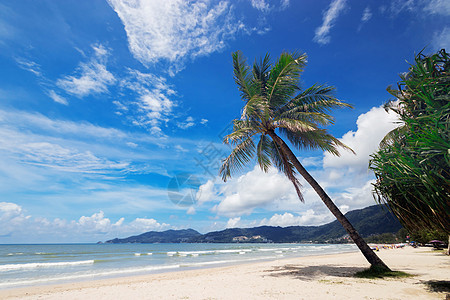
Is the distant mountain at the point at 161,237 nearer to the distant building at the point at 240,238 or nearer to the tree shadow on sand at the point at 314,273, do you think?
the distant building at the point at 240,238

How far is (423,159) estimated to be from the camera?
4434 millimetres

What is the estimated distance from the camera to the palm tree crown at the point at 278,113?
921 centimetres

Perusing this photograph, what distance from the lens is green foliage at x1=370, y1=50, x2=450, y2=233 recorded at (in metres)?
4.28

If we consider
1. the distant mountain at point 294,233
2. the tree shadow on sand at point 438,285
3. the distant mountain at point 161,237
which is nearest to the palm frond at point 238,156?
the tree shadow on sand at point 438,285

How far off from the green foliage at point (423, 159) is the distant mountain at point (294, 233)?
102 meters

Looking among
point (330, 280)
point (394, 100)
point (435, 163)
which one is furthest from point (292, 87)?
point (330, 280)

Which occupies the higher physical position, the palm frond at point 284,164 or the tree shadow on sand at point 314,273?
the palm frond at point 284,164

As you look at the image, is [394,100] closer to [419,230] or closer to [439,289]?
[419,230]

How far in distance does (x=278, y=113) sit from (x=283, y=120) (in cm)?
168

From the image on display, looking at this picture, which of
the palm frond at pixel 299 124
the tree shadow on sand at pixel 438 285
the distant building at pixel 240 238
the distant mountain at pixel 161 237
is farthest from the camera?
the distant mountain at pixel 161 237

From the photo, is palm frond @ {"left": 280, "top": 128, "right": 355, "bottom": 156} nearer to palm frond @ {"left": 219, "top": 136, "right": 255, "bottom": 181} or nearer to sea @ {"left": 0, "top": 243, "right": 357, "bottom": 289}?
palm frond @ {"left": 219, "top": 136, "right": 255, "bottom": 181}

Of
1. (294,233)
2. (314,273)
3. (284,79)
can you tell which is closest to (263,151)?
(284,79)

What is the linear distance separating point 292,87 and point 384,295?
8071 millimetres

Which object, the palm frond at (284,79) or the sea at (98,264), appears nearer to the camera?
the palm frond at (284,79)
